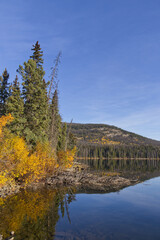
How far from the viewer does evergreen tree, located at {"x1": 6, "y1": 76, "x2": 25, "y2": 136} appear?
26.2m

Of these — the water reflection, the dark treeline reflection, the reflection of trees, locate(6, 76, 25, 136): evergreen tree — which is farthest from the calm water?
the dark treeline reflection

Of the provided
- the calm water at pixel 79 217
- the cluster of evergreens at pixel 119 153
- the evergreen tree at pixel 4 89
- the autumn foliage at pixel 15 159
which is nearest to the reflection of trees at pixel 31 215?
the calm water at pixel 79 217

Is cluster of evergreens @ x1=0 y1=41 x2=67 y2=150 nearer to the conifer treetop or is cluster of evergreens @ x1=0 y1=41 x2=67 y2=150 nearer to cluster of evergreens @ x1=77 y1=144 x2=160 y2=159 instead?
the conifer treetop

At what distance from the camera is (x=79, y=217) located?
13.3 meters

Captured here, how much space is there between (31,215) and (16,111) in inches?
724

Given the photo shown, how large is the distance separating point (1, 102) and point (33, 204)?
27.3 metres

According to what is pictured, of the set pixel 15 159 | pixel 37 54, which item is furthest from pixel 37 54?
pixel 15 159

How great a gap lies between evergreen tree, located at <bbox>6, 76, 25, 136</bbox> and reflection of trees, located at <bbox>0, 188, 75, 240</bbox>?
10821mm

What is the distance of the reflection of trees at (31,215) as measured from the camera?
32.3 ft

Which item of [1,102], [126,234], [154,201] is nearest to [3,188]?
[126,234]

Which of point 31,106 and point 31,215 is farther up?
point 31,106

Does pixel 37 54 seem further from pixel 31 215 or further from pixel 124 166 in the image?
pixel 124 166

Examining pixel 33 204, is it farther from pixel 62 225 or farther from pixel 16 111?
A: pixel 16 111

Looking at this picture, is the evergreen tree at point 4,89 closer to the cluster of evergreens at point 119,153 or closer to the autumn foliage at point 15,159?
the autumn foliage at point 15,159
